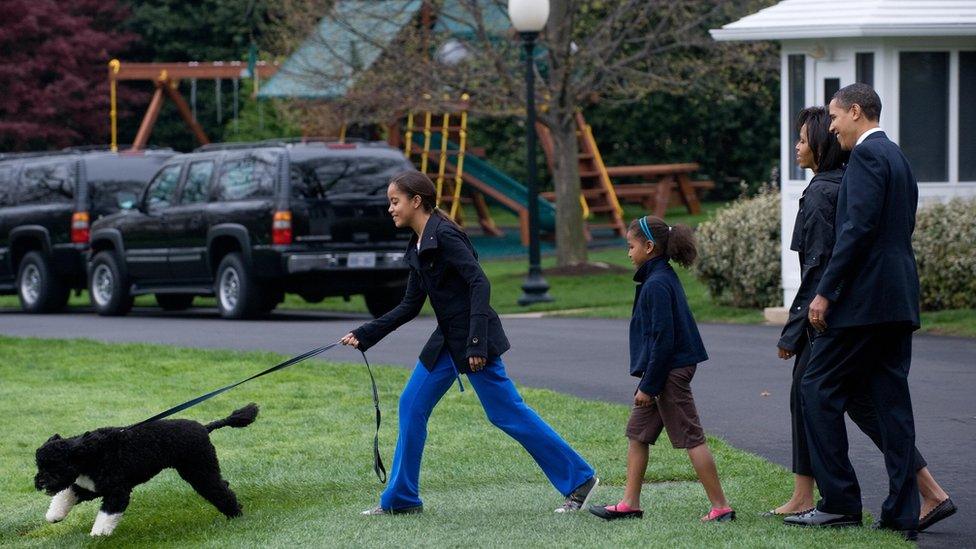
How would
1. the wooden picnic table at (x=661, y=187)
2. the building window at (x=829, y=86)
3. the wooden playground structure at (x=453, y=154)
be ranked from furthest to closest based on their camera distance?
1. the wooden picnic table at (x=661, y=187)
2. the wooden playground structure at (x=453, y=154)
3. the building window at (x=829, y=86)

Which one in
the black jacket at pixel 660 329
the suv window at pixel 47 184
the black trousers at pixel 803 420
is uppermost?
the suv window at pixel 47 184

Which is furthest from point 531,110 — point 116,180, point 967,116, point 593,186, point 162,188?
point 593,186

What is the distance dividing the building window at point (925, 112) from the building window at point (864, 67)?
29cm

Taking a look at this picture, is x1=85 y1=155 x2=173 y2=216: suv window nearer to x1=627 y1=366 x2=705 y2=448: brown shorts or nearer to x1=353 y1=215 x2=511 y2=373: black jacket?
x1=353 y1=215 x2=511 y2=373: black jacket

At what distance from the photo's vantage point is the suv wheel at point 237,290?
1731 cm

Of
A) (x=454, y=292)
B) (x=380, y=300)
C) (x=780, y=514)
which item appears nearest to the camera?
(x=780, y=514)

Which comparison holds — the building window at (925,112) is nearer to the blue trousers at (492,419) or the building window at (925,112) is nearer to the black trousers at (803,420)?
the black trousers at (803,420)

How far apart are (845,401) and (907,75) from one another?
963 centimetres

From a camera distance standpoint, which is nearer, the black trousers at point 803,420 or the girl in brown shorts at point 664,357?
the girl in brown shorts at point 664,357

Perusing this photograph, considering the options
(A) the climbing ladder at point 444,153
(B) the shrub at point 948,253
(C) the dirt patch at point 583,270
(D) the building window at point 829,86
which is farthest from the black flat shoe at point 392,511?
(A) the climbing ladder at point 444,153

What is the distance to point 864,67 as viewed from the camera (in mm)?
15375

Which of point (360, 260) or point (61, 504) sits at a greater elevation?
point (360, 260)

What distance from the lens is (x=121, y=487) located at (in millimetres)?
6770

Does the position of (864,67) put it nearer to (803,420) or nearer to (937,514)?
(803,420)
